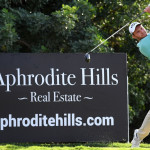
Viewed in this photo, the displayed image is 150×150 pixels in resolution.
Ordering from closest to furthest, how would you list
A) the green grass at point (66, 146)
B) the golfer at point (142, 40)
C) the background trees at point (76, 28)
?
the golfer at point (142, 40)
the green grass at point (66, 146)
the background trees at point (76, 28)

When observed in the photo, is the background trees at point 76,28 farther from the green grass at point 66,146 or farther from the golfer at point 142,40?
the golfer at point 142,40

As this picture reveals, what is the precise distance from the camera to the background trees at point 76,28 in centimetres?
984

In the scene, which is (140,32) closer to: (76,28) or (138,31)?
(138,31)

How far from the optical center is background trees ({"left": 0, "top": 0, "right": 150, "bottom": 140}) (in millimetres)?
9844

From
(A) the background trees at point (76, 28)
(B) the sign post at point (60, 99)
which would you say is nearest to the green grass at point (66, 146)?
(B) the sign post at point (60, 99)

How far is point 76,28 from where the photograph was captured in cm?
1054

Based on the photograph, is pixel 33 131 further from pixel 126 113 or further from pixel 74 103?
pixel 126 113

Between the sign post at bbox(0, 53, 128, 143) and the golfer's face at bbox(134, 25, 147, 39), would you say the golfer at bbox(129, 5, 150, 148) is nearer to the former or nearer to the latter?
the golfer's face at bbox(134, 25, 147, 39)

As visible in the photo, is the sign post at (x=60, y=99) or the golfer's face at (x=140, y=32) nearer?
the golfer's face at (x=140, y=32)

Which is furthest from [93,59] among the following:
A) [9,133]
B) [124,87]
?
[9,133]

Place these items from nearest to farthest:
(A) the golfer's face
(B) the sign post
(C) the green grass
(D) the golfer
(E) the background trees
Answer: (D) the golfer < (A) the golfer's face < (C) the green grass < (B) the sign post < (E) the background trees

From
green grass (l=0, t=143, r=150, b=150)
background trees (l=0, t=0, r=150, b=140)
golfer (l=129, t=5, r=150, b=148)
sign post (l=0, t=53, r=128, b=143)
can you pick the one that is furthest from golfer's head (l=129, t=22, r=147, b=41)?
background trees (l=0, t=0, r=150, b=140)

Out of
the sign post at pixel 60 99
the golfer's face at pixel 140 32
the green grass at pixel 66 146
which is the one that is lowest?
the green grass at pixel 66 146

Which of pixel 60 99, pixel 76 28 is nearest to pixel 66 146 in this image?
pixel 60 99
